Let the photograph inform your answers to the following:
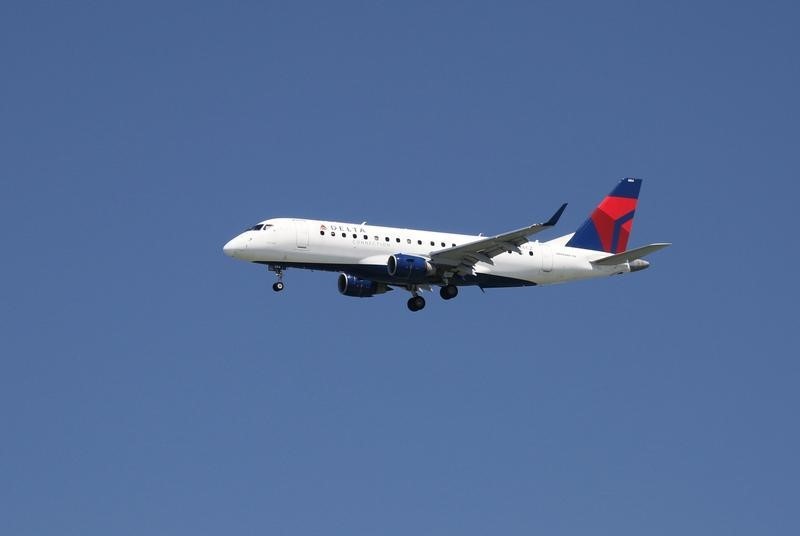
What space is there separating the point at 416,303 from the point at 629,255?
10.3 metres

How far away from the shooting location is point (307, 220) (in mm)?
63375

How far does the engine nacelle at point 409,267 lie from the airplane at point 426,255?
45mm

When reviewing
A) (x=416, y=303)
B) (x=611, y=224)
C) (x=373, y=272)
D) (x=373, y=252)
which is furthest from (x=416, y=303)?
(x=611, y=224)

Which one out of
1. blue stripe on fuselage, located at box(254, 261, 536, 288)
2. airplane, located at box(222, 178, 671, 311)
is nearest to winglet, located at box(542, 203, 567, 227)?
airplane, located at box(222, 178, 671, 311)

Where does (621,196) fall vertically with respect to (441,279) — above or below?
above

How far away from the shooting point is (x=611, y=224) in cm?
7094

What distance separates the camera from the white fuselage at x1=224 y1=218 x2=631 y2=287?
62.6 meters

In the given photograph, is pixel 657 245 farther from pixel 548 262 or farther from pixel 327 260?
pixel 327 260

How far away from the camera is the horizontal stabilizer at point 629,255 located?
208 ft

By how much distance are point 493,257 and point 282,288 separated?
9.98m

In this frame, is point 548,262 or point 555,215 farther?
point 548,262

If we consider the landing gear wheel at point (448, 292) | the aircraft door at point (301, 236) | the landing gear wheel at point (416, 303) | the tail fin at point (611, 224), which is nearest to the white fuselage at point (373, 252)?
the aircraft door at point (301, 236)

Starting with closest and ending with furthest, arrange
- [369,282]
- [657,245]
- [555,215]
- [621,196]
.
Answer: [555,215] < [657,245] < [369,282] < [621,196]

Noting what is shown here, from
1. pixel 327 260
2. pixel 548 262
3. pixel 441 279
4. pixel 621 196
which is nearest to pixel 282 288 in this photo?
pixel 327 260
